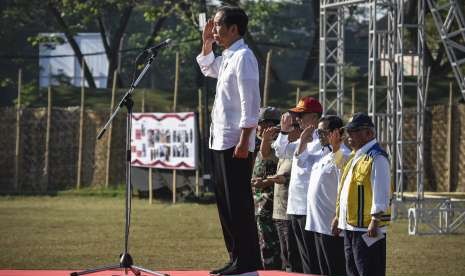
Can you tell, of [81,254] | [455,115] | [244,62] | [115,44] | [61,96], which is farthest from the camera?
[115,44]

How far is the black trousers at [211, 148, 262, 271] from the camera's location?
796 centimetres

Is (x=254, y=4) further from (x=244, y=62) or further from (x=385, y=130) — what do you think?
(x=244, y=62)

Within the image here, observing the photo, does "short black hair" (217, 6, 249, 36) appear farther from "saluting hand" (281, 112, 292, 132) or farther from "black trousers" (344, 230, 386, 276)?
"saluting hand" (281, 112, 292, 132)

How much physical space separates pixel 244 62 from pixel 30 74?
4885cm

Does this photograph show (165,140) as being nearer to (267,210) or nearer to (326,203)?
(267,210)

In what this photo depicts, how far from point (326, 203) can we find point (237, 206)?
2558 mm

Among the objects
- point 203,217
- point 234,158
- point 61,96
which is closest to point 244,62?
point 234,158

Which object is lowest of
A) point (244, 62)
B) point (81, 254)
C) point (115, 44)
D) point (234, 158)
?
point (81, 254)

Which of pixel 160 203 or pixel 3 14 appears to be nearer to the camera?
pixel 160 203

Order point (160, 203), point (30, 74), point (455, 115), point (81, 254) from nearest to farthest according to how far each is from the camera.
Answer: point (81, 254)
point (160, 203)
point (455, 115)
point (30, 74)

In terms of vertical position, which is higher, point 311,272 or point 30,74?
point 30,74

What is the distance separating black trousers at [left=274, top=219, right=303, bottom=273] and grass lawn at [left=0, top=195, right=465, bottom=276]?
2086 millimetres

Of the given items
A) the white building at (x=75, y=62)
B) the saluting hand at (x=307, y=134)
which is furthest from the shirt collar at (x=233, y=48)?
the white building at (x=75, y=62)

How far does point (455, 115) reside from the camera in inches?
1102
